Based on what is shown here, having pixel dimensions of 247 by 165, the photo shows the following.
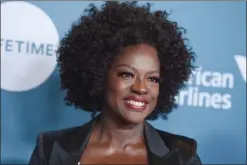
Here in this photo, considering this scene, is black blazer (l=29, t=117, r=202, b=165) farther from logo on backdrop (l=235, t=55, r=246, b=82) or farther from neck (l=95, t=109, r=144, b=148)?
logo on backdrop (l=235, t=55, r=246, b=82)

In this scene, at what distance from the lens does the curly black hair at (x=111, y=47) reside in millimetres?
899

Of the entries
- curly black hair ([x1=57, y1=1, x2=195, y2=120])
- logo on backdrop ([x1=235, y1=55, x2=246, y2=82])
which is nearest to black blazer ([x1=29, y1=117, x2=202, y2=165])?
curly black hair ([x1=57, y1=1, x2=195, y2=120])

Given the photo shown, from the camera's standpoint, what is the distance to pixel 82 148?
0.91m

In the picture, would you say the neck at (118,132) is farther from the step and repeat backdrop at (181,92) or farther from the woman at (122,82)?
the step and repeat backdrop at (181,92)

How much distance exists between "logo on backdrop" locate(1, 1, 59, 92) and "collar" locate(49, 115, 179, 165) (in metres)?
0.36

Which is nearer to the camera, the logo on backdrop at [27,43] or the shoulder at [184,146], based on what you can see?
the shoulder at [184,146]

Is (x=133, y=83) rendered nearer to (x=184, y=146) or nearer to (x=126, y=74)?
(x=126, y=74)

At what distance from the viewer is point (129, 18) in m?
0.90

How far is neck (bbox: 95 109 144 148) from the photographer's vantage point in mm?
945

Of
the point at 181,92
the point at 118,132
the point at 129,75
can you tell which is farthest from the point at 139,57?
the point at 181,92

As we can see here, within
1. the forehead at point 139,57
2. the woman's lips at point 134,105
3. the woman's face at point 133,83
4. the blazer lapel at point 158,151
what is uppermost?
the forehead at point 139,57

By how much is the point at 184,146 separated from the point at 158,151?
6 cm

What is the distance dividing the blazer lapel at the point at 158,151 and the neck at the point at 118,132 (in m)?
0.03

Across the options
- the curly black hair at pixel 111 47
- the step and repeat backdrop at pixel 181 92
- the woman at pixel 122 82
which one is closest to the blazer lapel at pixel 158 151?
the woman at pixel 122 82
